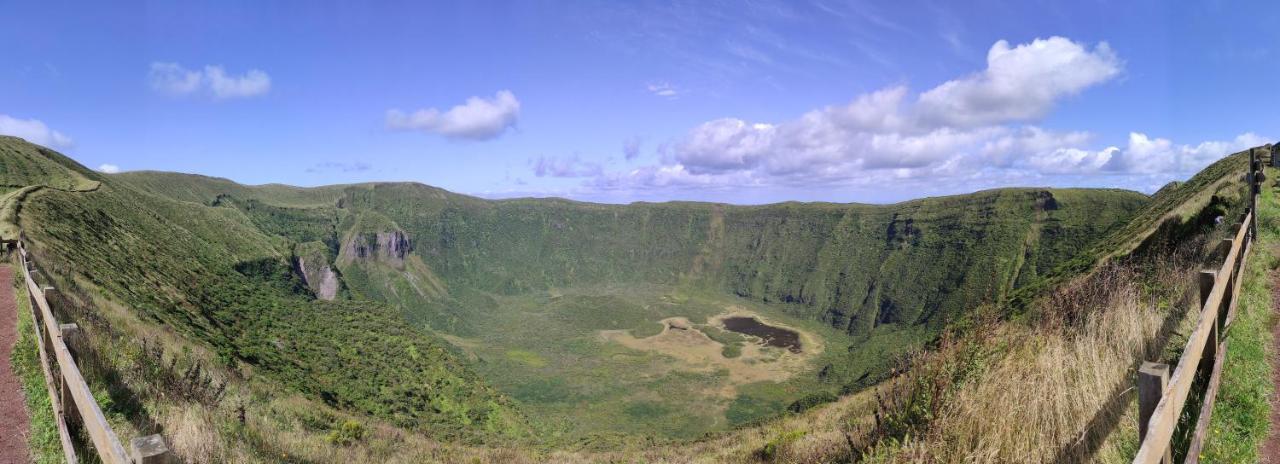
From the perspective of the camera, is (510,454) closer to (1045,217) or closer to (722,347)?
(722,347)

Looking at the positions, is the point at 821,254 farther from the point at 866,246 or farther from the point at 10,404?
the point at 10,404

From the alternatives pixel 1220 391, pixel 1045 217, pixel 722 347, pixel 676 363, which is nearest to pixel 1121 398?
pixel 1220 391

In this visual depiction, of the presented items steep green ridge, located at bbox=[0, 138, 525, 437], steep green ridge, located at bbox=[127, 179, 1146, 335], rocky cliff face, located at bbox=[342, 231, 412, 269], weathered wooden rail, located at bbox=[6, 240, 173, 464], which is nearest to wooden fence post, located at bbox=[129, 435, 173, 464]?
weathered wooden rail, located at bbox=[6, 240, 173, 464]

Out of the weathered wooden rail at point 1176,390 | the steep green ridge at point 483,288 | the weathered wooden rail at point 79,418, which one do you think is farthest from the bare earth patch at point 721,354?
the weathered wooden rail at point 79,418

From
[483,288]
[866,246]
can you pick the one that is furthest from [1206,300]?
[483,288]

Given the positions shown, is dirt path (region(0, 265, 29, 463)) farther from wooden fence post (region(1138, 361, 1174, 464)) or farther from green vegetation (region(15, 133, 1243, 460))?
wooden fence post (region(1138, 361, 1174, 464))
